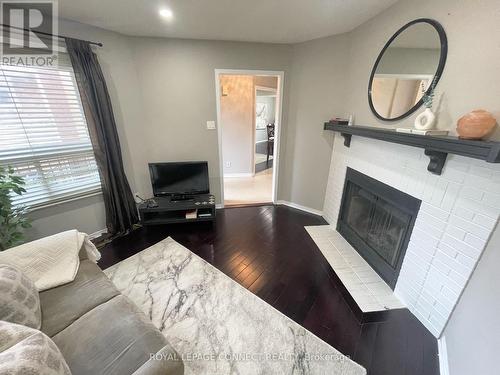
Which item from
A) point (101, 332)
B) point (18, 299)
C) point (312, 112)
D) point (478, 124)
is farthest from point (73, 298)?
point (312, 112)

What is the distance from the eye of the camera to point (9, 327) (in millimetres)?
817

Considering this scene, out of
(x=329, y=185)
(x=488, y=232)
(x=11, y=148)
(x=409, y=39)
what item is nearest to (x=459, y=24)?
(x=409, y=39)

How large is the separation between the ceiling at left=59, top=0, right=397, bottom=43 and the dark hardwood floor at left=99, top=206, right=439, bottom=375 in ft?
7.82

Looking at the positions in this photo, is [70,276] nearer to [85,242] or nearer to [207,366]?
[85,242]

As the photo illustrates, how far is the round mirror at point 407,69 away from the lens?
4.64 ft

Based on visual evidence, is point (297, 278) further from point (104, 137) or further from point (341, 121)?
point (104, 137)

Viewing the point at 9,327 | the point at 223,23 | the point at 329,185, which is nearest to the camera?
the point at 9,327

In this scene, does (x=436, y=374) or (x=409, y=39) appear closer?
(x=436, y=374)

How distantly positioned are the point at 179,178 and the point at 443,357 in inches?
119

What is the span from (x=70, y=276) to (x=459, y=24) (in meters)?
3.04

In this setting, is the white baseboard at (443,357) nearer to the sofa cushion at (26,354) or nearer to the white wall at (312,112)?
the white wall at (312,112)

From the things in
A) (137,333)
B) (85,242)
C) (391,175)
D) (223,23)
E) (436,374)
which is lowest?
(436,374)

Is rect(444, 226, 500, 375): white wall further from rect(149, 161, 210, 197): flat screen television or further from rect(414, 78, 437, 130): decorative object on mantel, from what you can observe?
rect(149, 161, 210, 197): flat screen television

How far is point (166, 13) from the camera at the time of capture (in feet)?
6.21
